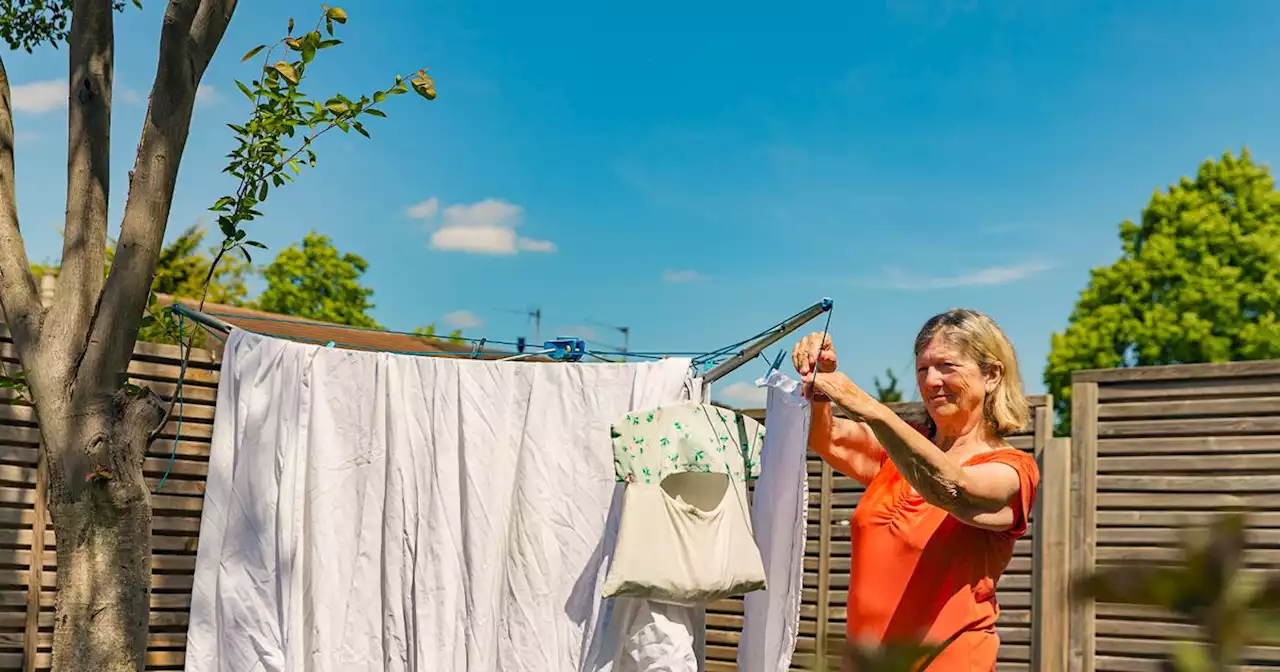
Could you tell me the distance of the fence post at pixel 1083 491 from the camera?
4668mm

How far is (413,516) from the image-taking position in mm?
3225

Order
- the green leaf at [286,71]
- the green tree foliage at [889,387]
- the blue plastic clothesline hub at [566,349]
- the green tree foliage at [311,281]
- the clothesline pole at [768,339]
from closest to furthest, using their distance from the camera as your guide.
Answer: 1. the clothesline pole at [768,339]
2. the green leaf at [286,71]
3. the blue plastic clothesline hub at [566,349]
4. the green tree foliage at [889,387]
5. the green tree foliage at [311,281]

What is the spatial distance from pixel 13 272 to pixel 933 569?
227 centimetres

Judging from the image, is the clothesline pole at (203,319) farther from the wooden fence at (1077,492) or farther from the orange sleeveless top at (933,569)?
the orange sleeveless top at (933,569)

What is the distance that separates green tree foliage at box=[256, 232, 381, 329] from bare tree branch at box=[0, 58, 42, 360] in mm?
18083

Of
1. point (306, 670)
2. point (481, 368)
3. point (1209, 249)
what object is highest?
point (1209, 249)

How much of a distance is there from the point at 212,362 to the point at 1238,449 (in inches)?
146

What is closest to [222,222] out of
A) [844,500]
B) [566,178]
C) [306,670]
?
[306,670]

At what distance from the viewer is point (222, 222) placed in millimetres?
3172

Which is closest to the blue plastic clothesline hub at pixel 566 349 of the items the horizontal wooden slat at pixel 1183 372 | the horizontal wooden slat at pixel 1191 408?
the horizontal wooden slat at pixel 1183 372

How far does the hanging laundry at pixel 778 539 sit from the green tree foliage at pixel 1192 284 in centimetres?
1590

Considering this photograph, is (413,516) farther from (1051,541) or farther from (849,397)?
(1051,541)

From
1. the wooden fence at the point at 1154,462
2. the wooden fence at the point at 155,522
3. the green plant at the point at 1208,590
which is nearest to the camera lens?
the green plant at the point at 1208,590

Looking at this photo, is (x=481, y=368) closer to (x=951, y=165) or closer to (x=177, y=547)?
(x=177, y=547)
